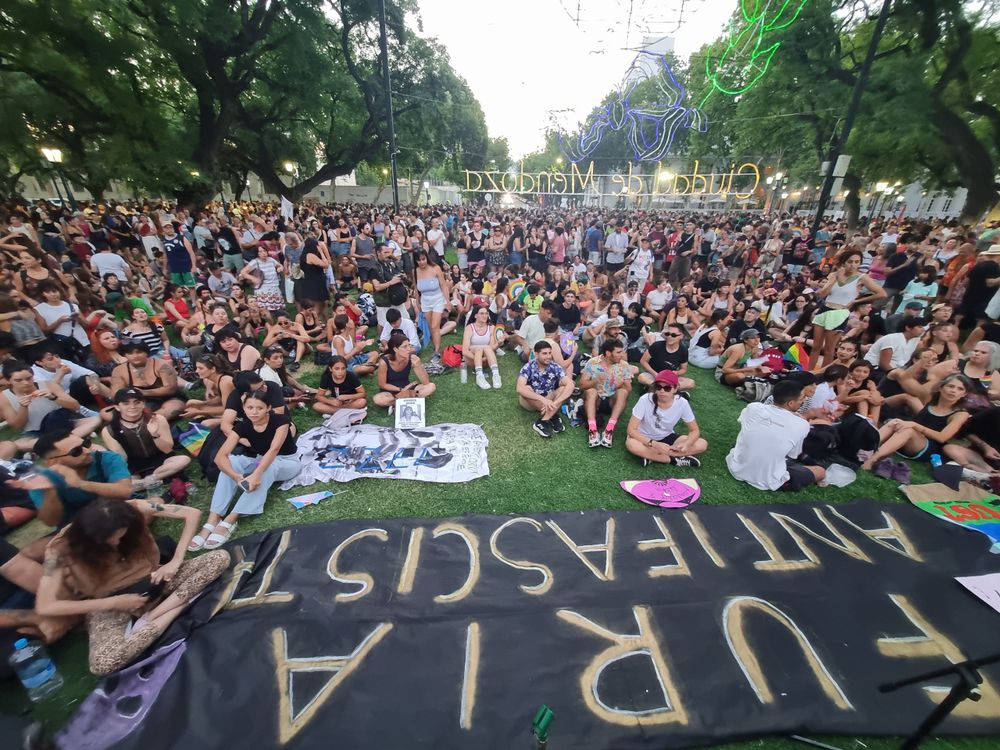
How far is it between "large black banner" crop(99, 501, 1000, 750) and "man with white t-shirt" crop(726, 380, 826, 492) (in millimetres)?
477

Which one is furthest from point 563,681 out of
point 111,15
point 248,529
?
point 111,15

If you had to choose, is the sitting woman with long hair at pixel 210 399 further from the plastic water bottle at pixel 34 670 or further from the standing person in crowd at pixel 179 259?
the standing person in crowd at pixel 179 259

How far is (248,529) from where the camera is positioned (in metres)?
4.19

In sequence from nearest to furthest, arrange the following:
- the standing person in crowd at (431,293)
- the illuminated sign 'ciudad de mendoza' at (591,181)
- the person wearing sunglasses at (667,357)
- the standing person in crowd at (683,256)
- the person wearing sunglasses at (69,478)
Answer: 1. the person wearing sunglasses at (69,478)
2. the person wearing sunglasses at (667,357)
3. the standing person in crowd at (431,293)
4. the standing person in crowd at (683,256)
5. the illuminated sign 'ciudad de mendoza' at (591,181)

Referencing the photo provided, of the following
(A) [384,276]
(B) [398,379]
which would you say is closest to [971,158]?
(A) [384,276]

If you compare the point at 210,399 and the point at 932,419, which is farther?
the point at 210,399

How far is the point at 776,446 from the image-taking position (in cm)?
461

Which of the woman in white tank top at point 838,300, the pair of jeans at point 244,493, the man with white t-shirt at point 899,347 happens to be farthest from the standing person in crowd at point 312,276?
the man with white t-shirt at point 899,347

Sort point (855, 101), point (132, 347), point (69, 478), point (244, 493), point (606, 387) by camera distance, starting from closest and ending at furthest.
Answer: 1. point (69, 478)
2. point (244, 493)
3. point (132, 347)
4. point (606, 387)
5. point (855, 101)

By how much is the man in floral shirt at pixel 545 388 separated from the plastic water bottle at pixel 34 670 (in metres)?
4.79

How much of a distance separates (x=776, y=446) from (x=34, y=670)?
21.0 ft

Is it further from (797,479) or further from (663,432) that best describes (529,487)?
(797,479)

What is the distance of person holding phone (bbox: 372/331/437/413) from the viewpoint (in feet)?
20.5

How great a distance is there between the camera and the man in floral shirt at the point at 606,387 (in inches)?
225
